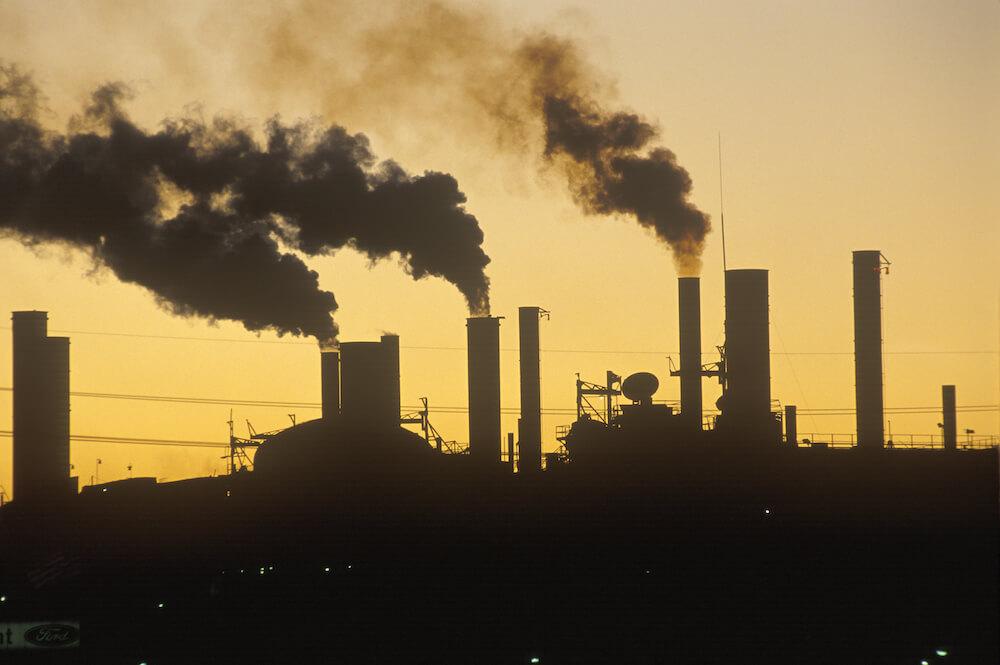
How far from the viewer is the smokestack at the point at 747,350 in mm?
35719

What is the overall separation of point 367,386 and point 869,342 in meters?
18.7

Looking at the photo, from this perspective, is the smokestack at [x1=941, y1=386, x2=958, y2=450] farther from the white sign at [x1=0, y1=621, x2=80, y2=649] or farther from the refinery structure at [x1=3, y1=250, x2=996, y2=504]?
the white sign at [x1=0, y1=621, x2=80, y2=649]

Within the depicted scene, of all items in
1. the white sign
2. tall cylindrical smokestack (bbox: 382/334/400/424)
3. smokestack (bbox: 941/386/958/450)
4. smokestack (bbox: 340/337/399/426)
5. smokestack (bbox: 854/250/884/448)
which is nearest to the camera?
the white sign

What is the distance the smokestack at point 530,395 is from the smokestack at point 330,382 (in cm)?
759

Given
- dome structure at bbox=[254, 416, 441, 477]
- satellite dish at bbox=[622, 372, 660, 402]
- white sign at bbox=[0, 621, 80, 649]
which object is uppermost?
satellite dish at bbox=[622, 372, 660, 402]

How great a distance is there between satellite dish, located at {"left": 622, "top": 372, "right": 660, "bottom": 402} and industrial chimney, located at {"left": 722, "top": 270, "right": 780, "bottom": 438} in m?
2.71

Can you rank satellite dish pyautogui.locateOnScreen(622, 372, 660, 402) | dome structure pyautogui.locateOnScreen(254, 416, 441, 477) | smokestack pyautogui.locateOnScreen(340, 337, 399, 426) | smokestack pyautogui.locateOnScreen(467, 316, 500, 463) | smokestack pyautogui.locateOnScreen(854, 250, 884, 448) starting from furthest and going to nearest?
smokestack pyautogui.locateOnScreen(467, 316, 500, 463) < smokestack pyautogui.locateOnScreen(854, 250, 884, 448) < satellite dish pyautogui.locateOnScreen(622, 372, 660, 402) < smokestack pyautogui.locateOnScreen(340, 337, 399, 426) < dome structure pyautogui.locateOnScreen(254, 416, 441, 477)

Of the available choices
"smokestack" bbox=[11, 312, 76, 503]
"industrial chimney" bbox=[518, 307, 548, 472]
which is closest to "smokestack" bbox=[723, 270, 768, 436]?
"industrial chimney" bbox=[518, 307, 548, 472]

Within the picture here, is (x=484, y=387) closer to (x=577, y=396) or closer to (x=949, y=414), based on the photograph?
(x=577, y=396)

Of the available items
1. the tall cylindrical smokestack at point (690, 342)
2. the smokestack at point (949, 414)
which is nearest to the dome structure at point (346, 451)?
the tall cylindrical smokestack at point (690, 342)

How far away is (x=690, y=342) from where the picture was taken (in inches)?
1531

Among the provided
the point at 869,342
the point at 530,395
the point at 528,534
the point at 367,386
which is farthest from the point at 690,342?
the point at 367,386

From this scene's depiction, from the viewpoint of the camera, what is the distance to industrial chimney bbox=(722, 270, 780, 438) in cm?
3572

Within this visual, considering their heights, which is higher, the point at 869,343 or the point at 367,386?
the point at 869,343
